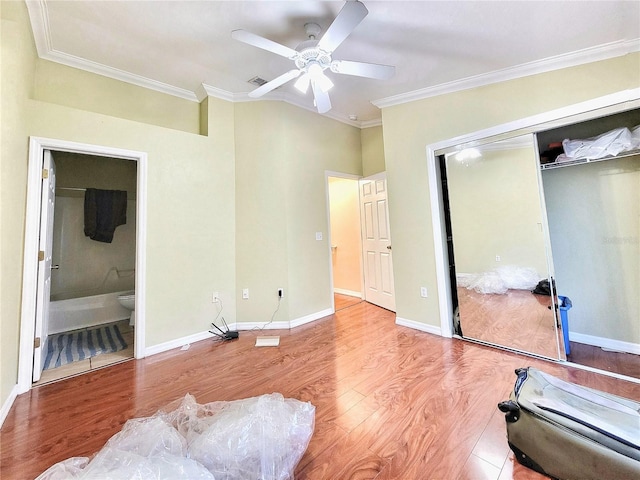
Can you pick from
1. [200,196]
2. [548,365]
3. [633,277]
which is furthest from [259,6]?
[633,277]

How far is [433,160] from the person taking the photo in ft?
9.85

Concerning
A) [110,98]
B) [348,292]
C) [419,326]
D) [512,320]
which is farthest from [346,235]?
[110,98]

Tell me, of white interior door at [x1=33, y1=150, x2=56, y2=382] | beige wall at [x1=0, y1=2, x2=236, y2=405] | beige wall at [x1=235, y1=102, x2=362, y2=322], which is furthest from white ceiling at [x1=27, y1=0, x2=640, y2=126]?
white interior door at [x1=33, y1=150, x2=56, y2=382]

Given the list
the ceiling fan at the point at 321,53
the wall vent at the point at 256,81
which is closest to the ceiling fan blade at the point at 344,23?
the ceiling fan at the point at 321,53

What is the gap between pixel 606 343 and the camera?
253 centimetres

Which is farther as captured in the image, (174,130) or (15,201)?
(174,130)

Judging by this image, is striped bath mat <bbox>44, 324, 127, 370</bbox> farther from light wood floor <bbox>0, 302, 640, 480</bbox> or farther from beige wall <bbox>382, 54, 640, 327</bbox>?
beige wall <bbox>382, 54, 640, 327</bbox>

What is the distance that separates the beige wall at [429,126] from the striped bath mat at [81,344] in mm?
3404

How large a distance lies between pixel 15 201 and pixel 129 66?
5.56 feet

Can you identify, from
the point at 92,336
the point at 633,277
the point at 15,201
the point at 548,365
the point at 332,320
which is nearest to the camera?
the point at 15,201

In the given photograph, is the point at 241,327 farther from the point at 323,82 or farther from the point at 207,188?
the point at 323,82

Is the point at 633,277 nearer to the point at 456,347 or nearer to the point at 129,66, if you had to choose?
the point at 456,347

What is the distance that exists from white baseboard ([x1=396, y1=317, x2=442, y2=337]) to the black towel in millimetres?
Answer: 4250

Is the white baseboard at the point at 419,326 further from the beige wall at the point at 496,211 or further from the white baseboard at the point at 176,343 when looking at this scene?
the white baseboard at the point at 176,343
